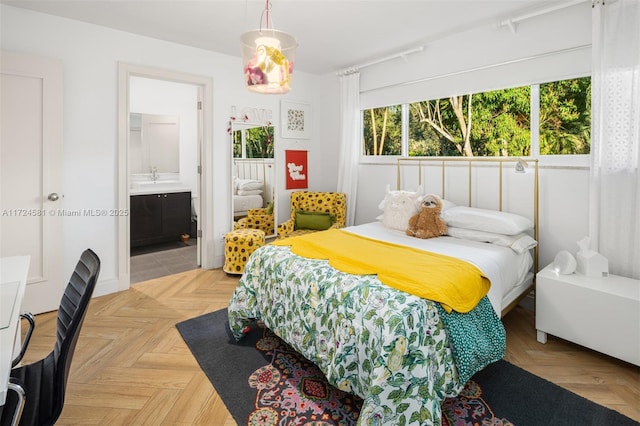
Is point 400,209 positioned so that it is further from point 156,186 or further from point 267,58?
point 156,186

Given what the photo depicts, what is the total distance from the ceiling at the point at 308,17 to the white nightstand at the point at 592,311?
2.12 meters

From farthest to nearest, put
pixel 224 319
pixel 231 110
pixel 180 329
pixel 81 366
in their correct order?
pixel 231 110
pixel 224 319
pixel 180 329
pixel 81 366

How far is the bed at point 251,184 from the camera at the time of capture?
439 centimetres

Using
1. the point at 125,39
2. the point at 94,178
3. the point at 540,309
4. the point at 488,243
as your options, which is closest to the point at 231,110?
the point at 125,39

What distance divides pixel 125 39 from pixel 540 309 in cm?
430

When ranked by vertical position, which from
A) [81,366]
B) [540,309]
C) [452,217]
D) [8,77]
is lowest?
[81,366]

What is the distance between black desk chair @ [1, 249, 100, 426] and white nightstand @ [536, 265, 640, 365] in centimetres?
268

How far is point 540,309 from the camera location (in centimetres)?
249

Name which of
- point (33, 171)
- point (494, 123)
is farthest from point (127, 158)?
point (494, 123)

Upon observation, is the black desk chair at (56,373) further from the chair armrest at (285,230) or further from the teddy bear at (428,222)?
the chair armrest at (285,230)

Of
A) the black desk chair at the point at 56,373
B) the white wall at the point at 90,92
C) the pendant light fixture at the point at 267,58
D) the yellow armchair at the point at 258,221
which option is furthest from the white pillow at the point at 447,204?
the white wall at the point at 90,92

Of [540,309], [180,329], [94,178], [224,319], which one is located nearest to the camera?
[540,309]

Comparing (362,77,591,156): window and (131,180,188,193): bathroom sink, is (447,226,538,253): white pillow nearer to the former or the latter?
(362,77,591,156): window

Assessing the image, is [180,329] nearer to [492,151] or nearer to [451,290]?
[451,290]
